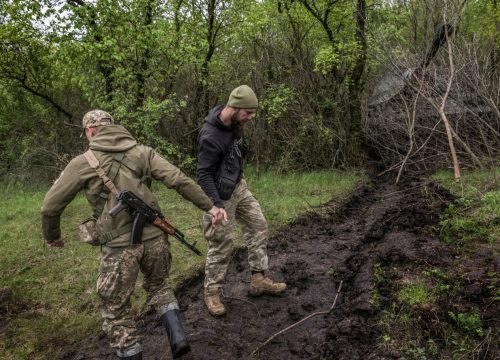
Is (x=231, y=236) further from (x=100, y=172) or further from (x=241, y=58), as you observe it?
(x=241, y=58)

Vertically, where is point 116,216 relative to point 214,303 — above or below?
above

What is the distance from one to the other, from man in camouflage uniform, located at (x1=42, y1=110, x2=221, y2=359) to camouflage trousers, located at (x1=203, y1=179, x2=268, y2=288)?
29.3 inches

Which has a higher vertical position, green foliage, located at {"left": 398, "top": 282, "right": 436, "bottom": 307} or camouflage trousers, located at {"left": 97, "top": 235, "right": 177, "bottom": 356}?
camouflage trousers, located at {"left": 97, "top": 235, "right": 177, "bottom": 356}

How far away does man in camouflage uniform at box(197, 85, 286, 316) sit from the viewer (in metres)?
3.90

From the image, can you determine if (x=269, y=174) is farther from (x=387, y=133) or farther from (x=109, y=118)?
(x=109, y=118)

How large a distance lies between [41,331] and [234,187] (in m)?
2.77

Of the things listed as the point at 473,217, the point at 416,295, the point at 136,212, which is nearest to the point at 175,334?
the point at 136,212

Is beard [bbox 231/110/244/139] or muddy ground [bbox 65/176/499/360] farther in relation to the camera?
beard [bbox 231/110/244/139]

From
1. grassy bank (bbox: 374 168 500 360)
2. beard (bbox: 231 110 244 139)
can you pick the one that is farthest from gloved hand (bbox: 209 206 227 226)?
grassy bank (bbox: 374 168 500 360)

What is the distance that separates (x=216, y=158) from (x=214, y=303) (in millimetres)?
1478

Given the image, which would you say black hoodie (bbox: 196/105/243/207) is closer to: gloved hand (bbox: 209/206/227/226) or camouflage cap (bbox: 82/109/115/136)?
gloved hand (bbox: 209/206/227/226)

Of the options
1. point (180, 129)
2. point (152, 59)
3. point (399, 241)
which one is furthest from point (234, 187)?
point (180, 129)

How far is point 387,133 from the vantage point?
10.9 m

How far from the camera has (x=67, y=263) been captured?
6.57 meters
